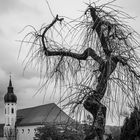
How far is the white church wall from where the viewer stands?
53278mm

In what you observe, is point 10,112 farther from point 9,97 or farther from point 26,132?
point 26,132

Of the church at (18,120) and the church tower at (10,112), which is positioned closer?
the church at (18,120)

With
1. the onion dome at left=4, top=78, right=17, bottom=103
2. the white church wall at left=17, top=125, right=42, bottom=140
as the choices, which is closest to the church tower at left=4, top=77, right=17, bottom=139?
the onion dome at left=4, top=78, right=17, bottom=103

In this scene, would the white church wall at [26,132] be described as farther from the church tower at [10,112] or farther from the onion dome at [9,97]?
the onion dome at [9,97]

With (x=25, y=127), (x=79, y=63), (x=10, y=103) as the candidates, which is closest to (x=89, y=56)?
(x=79, y=63)

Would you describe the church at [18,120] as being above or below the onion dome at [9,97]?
below

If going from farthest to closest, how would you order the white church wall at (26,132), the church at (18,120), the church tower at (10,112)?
the church tower at (10,112)
the church at (18,120)
the white church wall at (26,132)

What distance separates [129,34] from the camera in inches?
99.2

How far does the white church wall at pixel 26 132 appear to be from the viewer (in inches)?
2098

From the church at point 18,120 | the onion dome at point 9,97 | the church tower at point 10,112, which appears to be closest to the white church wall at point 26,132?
the church at point 18,120

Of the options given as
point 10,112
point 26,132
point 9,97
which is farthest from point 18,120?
point 26,132

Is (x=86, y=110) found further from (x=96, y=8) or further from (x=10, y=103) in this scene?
(x=10, y=103)

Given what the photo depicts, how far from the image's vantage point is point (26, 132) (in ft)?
184

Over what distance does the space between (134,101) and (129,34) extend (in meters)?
0.57
